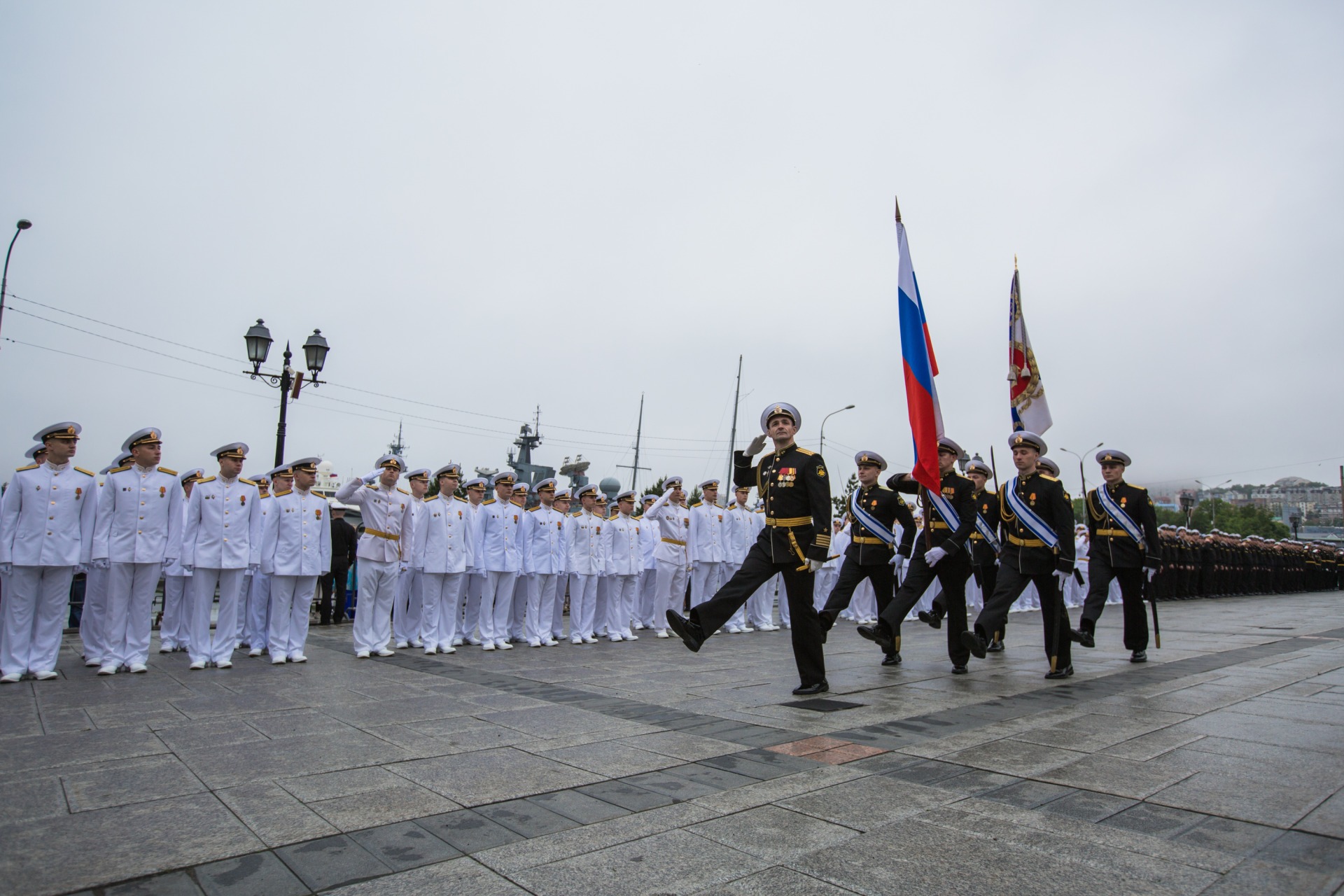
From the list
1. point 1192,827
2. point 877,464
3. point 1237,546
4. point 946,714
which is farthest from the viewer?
point 1237,546

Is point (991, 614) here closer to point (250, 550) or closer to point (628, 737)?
point (628, 737)

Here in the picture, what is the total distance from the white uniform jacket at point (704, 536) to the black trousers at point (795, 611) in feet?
20.9

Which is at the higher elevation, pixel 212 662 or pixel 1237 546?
pixel 1237 546

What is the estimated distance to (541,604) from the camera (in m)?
11.1

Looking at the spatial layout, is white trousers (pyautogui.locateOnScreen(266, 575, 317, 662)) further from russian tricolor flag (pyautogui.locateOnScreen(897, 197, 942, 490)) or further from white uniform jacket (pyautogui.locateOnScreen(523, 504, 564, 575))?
russian tricolor flag (pyautogui.locateOnScreen(897, 197, 942, 490))

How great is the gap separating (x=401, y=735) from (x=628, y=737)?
4.36ft

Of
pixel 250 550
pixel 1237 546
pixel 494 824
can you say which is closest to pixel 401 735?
pixel 494 824

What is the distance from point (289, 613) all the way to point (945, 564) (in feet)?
22.2

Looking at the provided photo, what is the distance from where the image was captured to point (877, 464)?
877 centimetres

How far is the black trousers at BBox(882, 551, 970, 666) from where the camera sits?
7.91 m

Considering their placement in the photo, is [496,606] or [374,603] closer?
[374,603]

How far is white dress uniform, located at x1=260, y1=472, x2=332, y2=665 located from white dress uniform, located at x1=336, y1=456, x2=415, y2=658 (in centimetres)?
41

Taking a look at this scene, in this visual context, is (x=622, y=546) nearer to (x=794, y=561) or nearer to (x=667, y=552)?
(x=667, y=552)

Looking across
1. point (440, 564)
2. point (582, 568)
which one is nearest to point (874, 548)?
point (582, 568)
